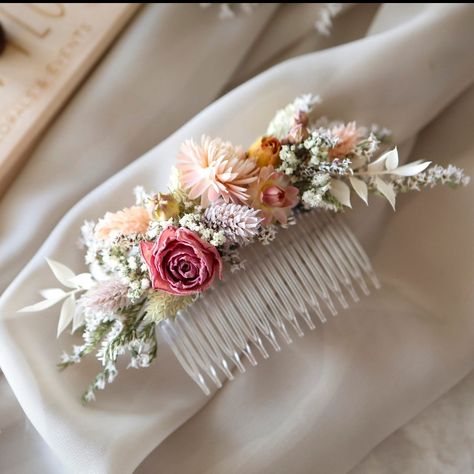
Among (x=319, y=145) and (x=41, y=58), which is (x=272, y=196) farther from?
(x=41, y=58)

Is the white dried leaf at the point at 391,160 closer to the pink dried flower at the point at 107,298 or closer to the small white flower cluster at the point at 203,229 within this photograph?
the small white flower cluster at the point at 203,229

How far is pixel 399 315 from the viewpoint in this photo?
1271 millimetres

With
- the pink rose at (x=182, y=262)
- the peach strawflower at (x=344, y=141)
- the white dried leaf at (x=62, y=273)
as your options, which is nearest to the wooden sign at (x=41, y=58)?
the white dried leaf at (x=62, y=273)

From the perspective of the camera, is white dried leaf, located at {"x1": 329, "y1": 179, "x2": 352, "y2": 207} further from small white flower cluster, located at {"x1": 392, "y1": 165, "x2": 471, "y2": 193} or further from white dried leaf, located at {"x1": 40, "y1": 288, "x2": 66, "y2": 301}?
white dried leaf, located at {"x1": 40, "y1": 288, "x2": 66, "y2": 301}

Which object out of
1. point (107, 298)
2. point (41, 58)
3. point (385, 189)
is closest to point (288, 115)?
point (385, 189)

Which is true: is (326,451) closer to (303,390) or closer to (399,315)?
(303,390)

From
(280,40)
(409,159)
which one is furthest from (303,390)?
(280,40)

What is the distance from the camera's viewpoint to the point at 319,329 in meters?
1.26

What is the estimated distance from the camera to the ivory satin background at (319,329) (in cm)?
115

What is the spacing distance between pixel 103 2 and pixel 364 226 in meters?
0.88

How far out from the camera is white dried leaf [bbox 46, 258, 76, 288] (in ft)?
3.67

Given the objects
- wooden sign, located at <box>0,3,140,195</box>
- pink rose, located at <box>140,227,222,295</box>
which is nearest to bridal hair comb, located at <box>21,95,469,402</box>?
pink rose, located at <box>140,227,222,295</box>

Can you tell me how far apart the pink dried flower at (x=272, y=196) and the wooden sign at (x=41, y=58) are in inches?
24.8

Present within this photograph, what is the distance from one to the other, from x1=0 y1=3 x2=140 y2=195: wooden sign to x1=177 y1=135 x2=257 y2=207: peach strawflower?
50cm
